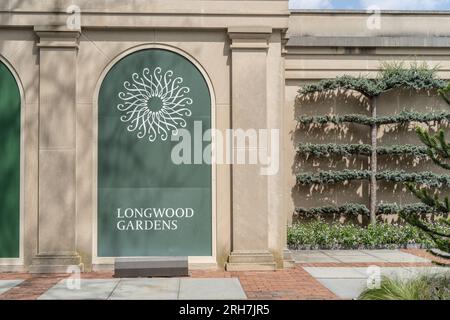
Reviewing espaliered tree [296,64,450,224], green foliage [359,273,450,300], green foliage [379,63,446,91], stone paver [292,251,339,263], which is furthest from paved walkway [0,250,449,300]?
green foliage [379,63,446,91]

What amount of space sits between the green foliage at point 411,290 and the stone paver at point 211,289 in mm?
2072

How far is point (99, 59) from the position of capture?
11781 mm

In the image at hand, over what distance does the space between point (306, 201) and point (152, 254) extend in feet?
22.7

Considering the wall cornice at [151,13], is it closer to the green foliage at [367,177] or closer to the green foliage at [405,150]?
the green foliage at [367,177]

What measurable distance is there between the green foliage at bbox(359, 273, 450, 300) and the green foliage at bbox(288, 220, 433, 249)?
699 centimetres

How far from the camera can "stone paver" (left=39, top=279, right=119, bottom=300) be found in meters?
8.90

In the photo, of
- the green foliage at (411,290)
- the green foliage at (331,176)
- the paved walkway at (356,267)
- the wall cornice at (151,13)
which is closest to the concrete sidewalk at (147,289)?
the paved walkway at (356,267)

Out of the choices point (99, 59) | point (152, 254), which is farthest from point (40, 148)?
point (152, 254)

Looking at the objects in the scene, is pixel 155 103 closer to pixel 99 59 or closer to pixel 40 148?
pixel 99 59

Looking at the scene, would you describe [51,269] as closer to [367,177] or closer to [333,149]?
[333,149]

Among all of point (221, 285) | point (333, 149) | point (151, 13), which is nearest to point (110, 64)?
point (151, 13)

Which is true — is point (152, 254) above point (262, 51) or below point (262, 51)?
below

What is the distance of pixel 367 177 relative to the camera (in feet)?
55.6
